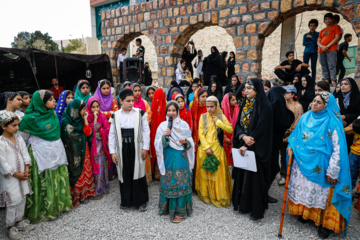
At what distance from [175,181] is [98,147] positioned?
1428 mm

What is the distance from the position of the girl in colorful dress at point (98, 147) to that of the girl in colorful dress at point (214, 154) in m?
1.51

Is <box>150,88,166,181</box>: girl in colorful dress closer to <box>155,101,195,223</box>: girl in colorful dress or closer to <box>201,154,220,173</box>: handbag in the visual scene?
<box>155,101,195,223</box>: girl in colorful dress

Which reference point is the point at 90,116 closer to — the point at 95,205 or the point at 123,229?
the point at 95,205

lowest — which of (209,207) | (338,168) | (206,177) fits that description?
(209,207)

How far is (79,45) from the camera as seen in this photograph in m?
35.2

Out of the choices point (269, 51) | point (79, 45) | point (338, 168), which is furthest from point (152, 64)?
point (79, 45)

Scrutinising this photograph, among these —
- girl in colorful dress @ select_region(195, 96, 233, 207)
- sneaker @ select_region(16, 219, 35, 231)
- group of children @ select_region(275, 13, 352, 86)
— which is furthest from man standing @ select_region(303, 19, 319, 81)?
sneaker @ select_region(16, 219, 35, 231)

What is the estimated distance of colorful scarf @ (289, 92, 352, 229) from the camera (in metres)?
2.61

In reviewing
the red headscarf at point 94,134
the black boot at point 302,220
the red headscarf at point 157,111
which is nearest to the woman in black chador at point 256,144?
the black boot at point 302,220

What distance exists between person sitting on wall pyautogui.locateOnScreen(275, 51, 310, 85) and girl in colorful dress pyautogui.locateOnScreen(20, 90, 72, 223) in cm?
555

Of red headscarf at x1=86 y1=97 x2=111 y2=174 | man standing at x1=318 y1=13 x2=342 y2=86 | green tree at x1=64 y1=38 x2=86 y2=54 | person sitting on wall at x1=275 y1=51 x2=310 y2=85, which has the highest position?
green tree at x1=64 y1=38 x2=86 y2=54

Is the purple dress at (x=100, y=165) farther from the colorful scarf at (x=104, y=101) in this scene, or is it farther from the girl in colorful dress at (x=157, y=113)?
the girl in colorful dress at (x=157, y=113)

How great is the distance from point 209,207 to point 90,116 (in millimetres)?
2290

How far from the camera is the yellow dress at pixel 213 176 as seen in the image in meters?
3.44
